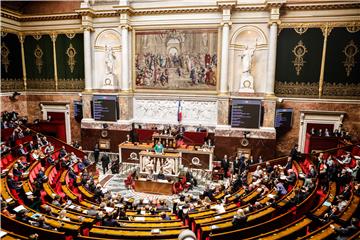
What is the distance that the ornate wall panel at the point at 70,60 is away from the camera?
1902 cm

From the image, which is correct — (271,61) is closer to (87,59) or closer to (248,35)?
(248,35)

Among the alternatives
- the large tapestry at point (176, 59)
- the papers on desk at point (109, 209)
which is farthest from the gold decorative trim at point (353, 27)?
the papers on desk at point (109, 209)

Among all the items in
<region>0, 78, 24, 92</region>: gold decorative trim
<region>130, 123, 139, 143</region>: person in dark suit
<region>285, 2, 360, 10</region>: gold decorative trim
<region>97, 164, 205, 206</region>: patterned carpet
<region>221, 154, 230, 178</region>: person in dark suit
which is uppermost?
<region>285, 2, 360, 10</region>: gold decorative trim

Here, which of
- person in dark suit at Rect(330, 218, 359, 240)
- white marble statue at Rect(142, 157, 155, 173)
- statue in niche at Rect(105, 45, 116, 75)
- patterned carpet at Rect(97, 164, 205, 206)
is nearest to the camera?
person in dark suit at Rect(330, 218, 359, 240)

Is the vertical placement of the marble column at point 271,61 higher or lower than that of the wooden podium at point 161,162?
higher

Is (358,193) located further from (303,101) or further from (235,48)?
(235,48)

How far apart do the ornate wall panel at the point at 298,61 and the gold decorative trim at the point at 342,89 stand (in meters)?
0.62

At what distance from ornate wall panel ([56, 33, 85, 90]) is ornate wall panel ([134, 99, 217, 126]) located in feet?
16.4

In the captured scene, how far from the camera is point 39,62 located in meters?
19.8

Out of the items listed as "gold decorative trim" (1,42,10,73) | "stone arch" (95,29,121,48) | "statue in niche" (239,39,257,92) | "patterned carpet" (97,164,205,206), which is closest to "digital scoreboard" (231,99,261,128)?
"statue in niche" (239,39,257,92)

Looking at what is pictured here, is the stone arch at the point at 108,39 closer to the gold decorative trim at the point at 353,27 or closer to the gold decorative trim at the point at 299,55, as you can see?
the gold decorative trim at the point at 299,55

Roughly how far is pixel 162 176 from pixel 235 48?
9.52m

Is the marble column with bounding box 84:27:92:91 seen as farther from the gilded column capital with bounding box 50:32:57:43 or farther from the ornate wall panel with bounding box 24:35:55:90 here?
the ornate wall panel with bounding box 24:35:55:90

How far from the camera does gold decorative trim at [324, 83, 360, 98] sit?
50.1ft
